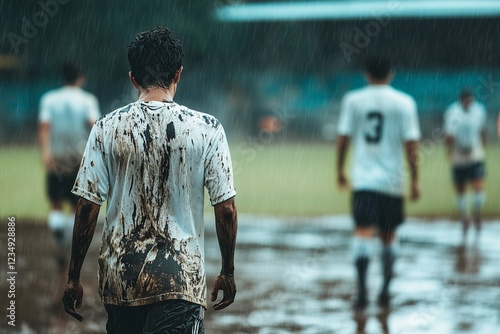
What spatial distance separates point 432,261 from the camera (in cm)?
980

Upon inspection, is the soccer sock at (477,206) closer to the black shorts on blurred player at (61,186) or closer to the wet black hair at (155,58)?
the black shorts on blurred player at (61,186)

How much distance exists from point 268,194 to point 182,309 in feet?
48.4

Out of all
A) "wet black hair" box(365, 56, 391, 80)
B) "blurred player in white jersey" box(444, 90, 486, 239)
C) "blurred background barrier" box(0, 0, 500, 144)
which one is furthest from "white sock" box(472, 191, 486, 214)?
"blurred background barrier" box(0, 0, 500, 144)

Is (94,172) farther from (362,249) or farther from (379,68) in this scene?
(379,68)

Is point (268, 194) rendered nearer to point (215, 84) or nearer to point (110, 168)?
point (110, 168)

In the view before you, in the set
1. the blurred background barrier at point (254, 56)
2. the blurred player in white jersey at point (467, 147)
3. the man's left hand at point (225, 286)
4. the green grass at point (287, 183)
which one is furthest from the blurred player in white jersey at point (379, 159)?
the blurred background barrier at point (254, 56)

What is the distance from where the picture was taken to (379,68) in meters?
7.43

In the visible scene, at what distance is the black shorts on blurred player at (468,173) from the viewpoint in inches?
485

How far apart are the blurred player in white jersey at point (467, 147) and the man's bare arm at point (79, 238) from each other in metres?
9.19

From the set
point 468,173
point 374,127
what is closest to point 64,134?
point 374,127

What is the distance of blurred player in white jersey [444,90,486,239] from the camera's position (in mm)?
12188

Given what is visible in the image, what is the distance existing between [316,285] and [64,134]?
2.87 metres

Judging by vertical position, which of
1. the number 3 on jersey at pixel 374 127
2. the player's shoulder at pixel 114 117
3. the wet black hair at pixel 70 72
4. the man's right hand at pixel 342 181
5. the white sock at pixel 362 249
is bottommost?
the white sock at pixel 362 249

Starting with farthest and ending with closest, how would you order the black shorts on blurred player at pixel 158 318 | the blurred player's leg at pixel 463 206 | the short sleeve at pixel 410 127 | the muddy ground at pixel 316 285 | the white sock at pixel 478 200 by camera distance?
the white sock at pixel 478 200, the blurred player's leg at pixel 463 206, the short sleeve at pixel 410 127, the muddy ground at pixel 316 285, the black shorts on blurred player at pixel 158 318
